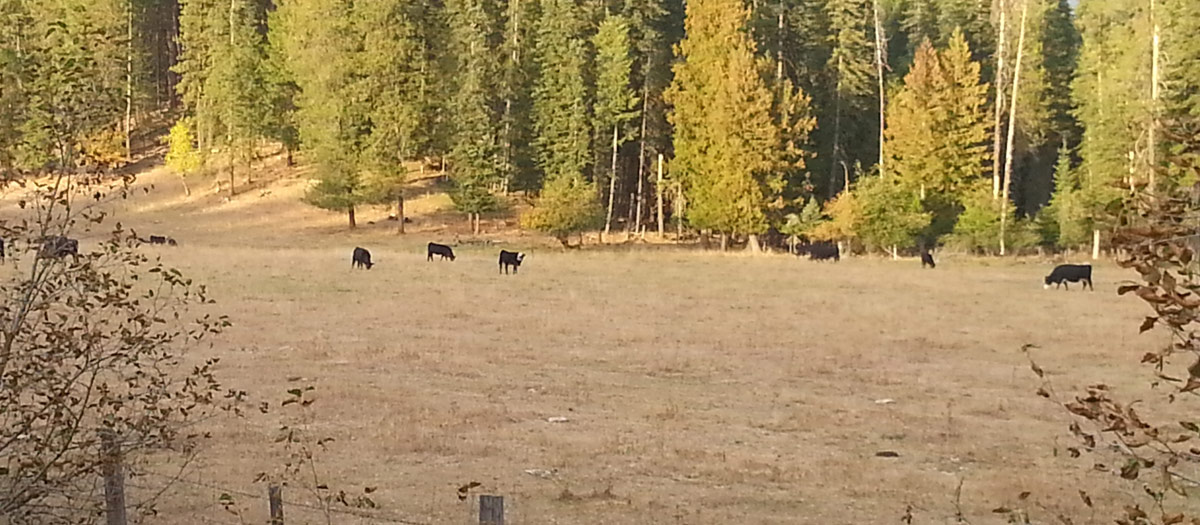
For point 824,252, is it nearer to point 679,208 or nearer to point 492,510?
point 679,208

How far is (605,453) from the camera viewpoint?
1113cm

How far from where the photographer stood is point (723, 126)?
4478 cm

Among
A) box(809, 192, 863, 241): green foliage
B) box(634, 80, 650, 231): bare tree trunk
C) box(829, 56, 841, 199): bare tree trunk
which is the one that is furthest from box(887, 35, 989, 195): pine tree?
box(634, 80, 650, 231): bare tree trunk

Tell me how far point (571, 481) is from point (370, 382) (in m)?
5.11

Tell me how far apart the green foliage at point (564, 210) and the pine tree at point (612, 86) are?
3.41 m

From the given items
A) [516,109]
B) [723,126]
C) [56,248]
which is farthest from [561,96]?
[56,248]

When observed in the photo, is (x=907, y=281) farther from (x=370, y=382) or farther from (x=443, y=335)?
(x=370, y=382)

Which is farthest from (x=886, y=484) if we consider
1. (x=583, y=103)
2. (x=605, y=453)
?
(x=583, y=103)

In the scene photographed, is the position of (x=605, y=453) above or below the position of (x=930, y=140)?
below

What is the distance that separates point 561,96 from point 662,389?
121 ft

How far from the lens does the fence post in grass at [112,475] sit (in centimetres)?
524

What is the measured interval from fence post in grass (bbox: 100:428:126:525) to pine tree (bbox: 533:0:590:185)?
41509 millimetres

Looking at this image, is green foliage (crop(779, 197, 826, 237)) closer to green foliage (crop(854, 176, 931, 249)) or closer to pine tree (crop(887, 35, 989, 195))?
green foliage (crop(854, 176, 931, 249))

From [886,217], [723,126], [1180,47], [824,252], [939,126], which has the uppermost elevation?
[1180,47]
